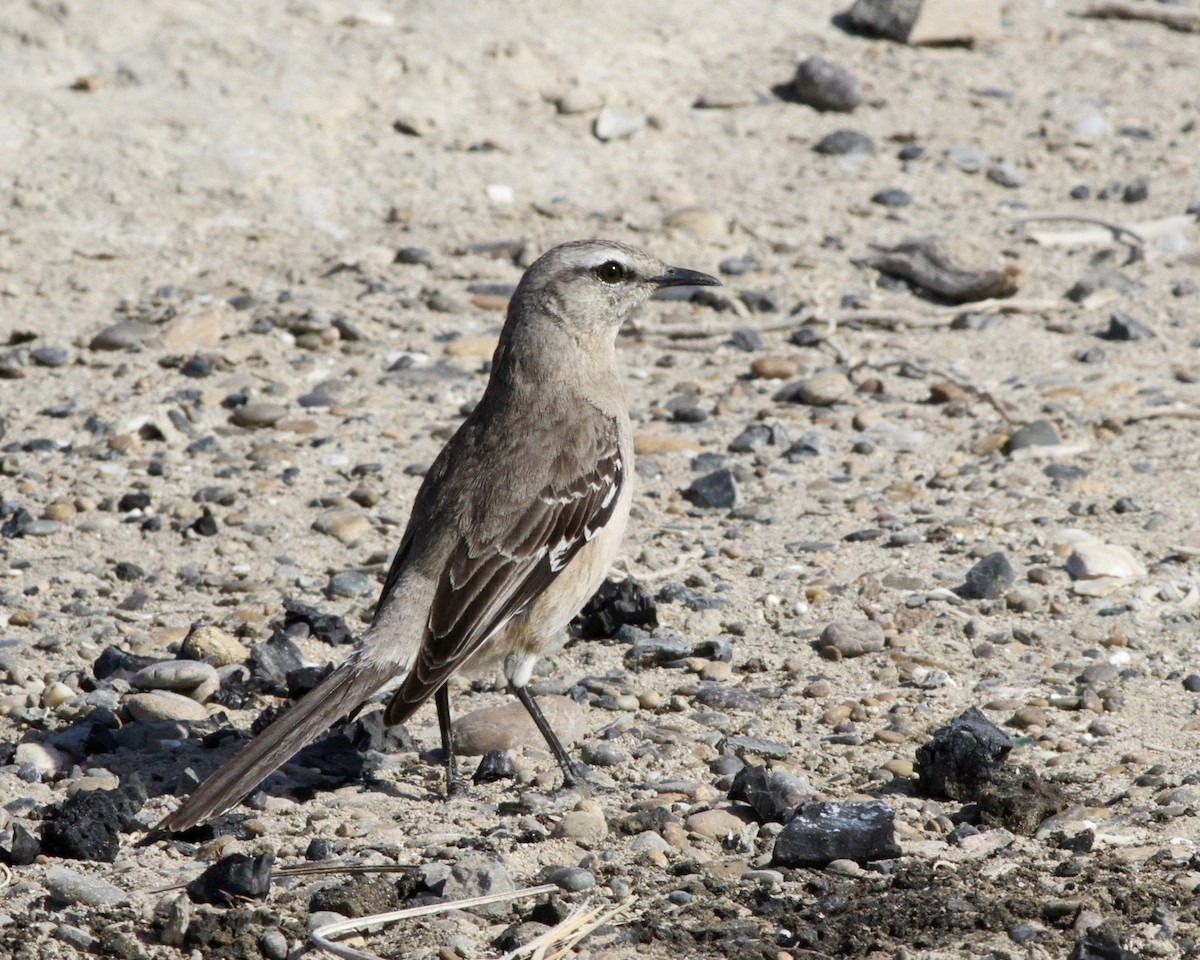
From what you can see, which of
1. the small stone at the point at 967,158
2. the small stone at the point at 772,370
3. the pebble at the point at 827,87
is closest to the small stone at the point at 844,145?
the pebble at the point at 827,87

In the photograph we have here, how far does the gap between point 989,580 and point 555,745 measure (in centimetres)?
228

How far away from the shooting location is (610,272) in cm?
676

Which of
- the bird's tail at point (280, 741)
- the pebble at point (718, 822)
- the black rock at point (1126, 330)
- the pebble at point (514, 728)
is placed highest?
the black rock at point (1126, 330)

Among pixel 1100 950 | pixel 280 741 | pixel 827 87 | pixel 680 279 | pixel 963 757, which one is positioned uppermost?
pixel 827 87

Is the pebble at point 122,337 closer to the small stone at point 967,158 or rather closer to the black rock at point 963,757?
the black rock at point 963,757

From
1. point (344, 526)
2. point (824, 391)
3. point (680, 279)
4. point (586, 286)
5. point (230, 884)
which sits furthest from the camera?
point (824, 391)

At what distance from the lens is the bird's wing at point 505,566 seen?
5562 mm

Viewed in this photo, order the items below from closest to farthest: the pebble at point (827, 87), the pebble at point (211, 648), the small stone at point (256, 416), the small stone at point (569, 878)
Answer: the small stone at point (569, 878) < the pebble at point (211, 648) < the small stone at point (256, 416) < the pebble at point (827, 87)

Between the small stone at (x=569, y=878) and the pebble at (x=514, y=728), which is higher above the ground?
the small stone at (x=569, y=878)

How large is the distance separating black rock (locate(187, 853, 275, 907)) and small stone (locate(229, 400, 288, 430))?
13.6 feet

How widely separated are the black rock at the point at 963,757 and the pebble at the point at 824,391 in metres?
3.69

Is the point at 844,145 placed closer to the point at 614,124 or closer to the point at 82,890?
the point at 614,124

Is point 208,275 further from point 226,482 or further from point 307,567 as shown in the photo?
point 307,567

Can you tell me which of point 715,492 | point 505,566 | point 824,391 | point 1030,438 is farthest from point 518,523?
point 1030,438
